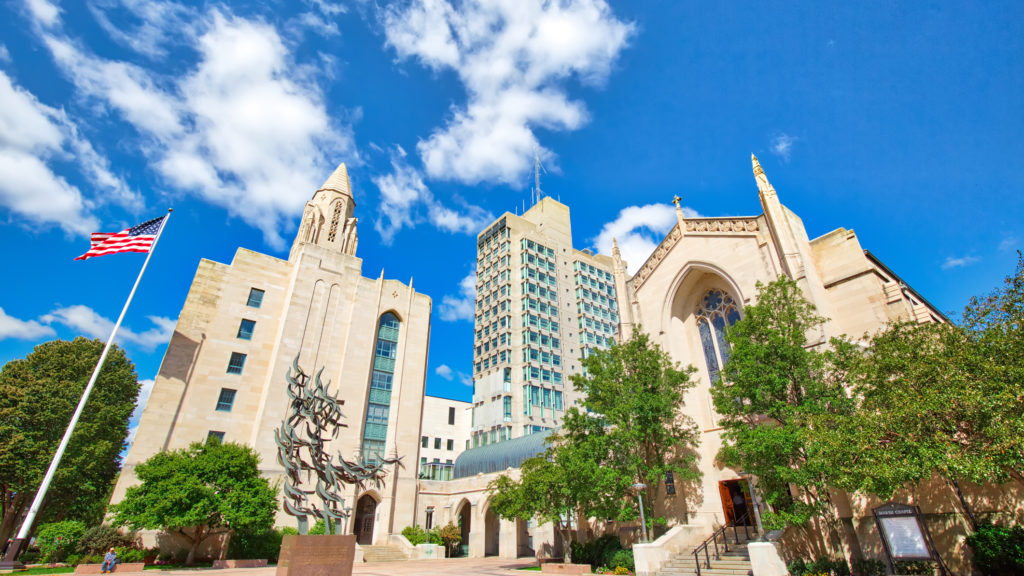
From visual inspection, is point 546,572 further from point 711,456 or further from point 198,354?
point 198,354

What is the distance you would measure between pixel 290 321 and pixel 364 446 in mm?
11966

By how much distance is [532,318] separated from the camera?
219ft

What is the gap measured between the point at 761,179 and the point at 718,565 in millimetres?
18692

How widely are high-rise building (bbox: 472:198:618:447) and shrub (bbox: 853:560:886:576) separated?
141ft

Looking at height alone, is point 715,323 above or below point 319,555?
above

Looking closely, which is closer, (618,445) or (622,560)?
(622,560)

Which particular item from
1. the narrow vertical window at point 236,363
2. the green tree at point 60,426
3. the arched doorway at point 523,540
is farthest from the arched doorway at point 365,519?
the green tree at point 60,426

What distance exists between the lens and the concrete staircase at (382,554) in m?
31.9

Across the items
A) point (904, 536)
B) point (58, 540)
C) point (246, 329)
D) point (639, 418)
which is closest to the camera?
point (904, 536)

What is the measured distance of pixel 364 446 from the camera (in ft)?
129

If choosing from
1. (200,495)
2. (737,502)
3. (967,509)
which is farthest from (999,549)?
(200,495)

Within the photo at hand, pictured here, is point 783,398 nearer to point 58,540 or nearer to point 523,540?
point 523,540

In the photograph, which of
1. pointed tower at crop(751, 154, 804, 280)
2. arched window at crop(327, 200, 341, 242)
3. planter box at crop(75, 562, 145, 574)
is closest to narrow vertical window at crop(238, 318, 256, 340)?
arched window at crop(327, 200, 341, 242)

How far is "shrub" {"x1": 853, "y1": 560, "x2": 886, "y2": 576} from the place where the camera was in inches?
602
